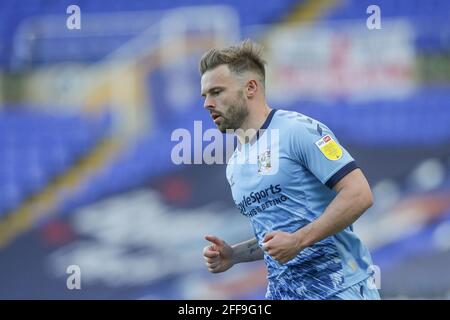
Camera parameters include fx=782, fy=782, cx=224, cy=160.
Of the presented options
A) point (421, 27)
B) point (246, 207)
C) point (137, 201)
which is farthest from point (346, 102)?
point (246, 207)

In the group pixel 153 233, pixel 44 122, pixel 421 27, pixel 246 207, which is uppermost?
pixel 421 27

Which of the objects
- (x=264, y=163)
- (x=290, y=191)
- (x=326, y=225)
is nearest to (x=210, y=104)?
(x=264, y=163)

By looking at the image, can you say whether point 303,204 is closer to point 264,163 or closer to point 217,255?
point 264,163

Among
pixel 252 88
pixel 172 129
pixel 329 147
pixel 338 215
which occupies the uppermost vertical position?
pixel 172 129

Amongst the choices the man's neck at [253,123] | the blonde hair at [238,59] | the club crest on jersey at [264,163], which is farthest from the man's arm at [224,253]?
the blonde hair at [238,59]

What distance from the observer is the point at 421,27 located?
752 cm

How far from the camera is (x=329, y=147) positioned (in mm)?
3309

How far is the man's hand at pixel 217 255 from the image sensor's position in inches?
144

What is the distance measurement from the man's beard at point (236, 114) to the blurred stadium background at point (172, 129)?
3.86 metres

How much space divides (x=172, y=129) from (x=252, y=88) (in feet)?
13.2

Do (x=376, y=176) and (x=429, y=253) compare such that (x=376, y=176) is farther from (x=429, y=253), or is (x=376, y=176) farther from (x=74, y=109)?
(x=74, y=109)

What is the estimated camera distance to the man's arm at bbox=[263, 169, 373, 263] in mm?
3082

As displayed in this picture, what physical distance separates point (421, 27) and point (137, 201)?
322 centimetres

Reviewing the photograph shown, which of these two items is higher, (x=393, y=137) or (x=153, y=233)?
(x=393, y=137)
